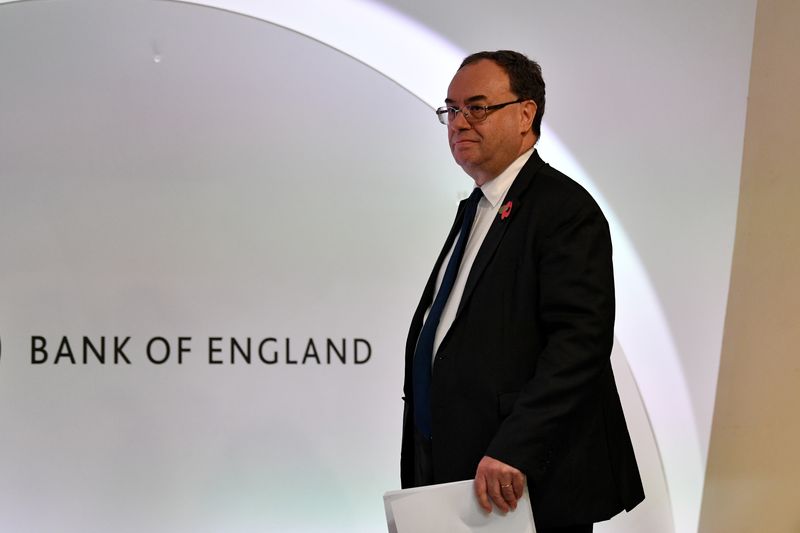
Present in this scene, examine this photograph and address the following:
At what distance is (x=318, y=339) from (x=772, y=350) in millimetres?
1320

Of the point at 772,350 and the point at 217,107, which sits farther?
the point at 217,107

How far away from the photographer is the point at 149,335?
9.57ft

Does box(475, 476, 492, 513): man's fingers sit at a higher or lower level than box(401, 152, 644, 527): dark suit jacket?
lower

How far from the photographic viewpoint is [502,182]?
198 cm

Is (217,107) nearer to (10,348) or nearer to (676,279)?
(10,348)

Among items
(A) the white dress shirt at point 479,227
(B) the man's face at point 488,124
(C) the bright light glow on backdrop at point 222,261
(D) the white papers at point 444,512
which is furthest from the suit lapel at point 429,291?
(C) the bright light glow on backdrop at point 222,261

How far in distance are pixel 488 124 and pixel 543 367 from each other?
0.52 meters

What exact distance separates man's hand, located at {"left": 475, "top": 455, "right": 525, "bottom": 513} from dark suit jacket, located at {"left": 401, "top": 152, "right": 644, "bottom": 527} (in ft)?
0.05

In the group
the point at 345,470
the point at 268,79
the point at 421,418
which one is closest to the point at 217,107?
the point at 268,79

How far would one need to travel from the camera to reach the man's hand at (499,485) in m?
1.64

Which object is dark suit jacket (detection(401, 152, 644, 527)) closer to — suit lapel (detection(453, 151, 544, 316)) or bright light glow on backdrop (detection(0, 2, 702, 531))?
suit lapel (detection(453, 151, 544, 316))

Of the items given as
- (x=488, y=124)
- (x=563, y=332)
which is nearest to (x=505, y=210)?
(x=488, y=124)

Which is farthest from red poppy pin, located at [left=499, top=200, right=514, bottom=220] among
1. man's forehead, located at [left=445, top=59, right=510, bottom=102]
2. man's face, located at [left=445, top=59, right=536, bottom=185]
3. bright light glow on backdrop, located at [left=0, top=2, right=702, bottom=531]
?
bright light glow on backdrop, located at [left=0, top=2, right=702, bottom=531]

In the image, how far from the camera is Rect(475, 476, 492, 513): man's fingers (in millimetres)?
1650
